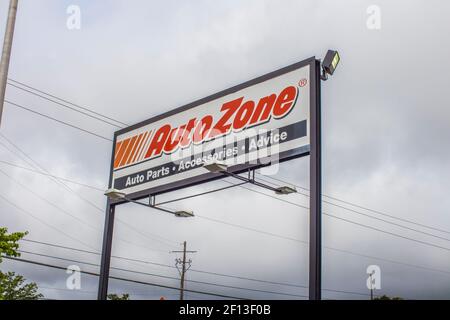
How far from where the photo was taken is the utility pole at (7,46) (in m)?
12.4

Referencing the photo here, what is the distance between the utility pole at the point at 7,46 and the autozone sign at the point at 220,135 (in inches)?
192

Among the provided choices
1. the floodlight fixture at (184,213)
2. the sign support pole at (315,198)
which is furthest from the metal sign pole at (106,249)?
the sign support pole at (315,198)

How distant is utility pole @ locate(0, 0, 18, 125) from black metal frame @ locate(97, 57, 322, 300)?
5785 mm

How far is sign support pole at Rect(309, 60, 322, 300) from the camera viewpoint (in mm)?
12500

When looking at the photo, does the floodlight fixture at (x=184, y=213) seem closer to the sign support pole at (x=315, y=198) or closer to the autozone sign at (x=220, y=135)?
the autozone sign at (x=220, y=135)

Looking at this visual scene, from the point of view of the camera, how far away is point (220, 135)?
16344 millimetres

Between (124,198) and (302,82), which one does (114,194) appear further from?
(302,82)

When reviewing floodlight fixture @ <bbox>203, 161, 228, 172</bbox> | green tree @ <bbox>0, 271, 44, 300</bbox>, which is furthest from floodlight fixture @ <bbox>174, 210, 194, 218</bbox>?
green tree @ <bbox>0, 271, 44, 300</bbox>

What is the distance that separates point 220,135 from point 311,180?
12.4 feet

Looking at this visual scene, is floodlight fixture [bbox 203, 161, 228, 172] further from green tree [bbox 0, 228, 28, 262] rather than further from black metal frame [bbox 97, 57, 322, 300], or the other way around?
green tree [bbox 0, 228, 28, 262]
